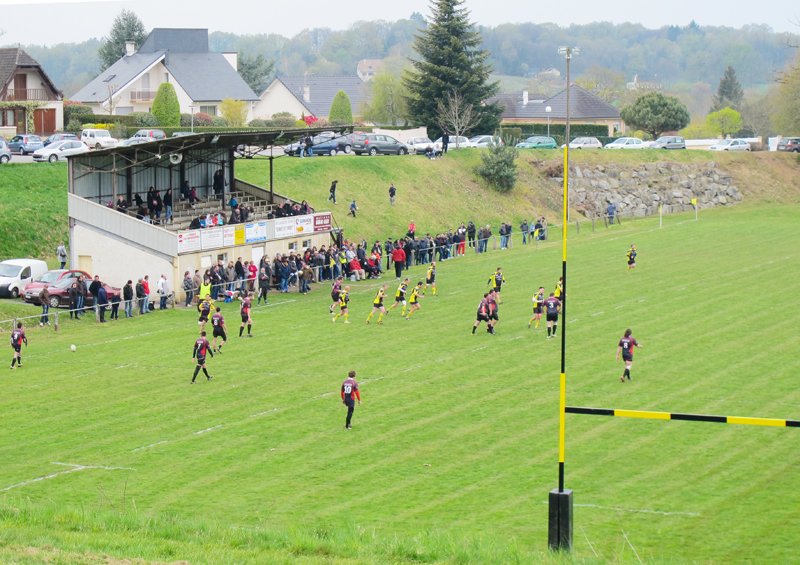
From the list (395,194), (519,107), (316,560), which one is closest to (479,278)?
(395,194)

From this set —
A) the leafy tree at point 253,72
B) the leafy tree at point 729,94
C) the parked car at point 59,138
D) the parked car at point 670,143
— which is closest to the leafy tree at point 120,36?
the leafy tree at point 253,72

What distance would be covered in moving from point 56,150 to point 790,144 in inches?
2214

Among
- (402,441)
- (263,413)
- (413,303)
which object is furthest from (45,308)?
(402,441)

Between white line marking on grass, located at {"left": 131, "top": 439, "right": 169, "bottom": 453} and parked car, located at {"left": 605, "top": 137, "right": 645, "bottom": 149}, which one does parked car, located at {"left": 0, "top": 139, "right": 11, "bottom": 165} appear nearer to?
white line marking on grass, located at {"left": 131, "top": 439, "right": 169, "bottom": 453}

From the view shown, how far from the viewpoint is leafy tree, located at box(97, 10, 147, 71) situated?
12769 cm

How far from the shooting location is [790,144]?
9531 centimetres

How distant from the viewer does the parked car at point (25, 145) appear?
67.2m

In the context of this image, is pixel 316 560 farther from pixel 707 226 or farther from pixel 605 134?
pixel 605 134

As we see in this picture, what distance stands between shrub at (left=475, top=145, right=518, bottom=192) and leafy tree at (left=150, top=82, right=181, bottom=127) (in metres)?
25.8

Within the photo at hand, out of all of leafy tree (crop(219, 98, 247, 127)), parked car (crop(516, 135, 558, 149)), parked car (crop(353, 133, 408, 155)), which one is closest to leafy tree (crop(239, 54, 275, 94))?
leafy tree (crop(219, 98, 247, 127))

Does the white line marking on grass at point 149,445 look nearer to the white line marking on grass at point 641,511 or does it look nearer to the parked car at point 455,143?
the white line marking on grass at point 641,511

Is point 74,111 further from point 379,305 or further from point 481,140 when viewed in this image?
point 379,305

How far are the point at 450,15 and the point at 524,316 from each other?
46.8m

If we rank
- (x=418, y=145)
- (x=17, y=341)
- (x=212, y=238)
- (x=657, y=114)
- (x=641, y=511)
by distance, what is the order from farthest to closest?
(x=657, y=114) → (x=418, y=145) → (x=212, y=238) → (x=17, y=341) → (x=641, y=511)
